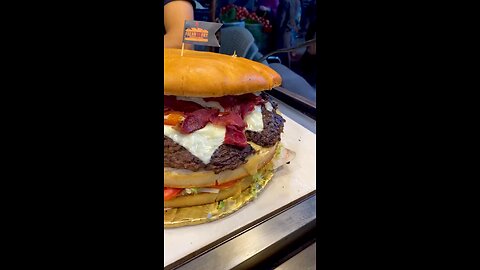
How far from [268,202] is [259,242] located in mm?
326

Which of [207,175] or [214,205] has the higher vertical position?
[207,175]

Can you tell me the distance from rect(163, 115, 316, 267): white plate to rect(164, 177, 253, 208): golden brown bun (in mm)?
88

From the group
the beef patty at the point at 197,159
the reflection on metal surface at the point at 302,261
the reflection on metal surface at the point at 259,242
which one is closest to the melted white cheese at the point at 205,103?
the beef patty at the point at 197,159

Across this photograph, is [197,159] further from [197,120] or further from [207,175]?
[197,120]

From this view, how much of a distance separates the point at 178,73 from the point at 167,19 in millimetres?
1532

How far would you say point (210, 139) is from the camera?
1492 millimetres

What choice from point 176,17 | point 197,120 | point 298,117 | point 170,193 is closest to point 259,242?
point 170,193

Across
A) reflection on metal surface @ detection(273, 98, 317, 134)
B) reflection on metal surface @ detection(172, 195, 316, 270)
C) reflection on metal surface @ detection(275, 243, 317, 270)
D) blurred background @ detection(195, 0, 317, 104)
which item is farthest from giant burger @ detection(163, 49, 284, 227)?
blurred background @ detection(195, 0, 317, 104)

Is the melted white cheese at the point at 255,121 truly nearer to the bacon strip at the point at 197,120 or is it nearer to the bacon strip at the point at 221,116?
the bacon strip at the point at 221,116

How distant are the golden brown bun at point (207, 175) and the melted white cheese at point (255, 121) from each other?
11 cm

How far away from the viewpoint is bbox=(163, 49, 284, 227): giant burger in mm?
1427
